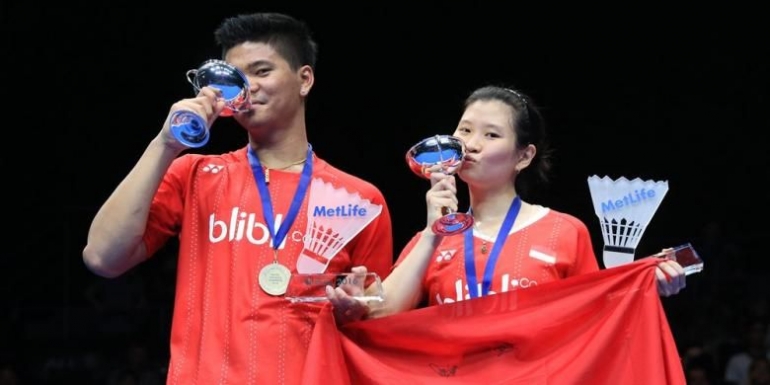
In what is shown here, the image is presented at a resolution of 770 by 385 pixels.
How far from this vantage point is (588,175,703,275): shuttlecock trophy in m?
2.44

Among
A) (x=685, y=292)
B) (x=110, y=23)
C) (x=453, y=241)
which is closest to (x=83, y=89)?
(x=110, y=23)

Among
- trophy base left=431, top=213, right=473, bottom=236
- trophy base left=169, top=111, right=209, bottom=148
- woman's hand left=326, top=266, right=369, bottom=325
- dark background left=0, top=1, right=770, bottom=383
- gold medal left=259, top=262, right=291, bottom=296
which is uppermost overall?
dark background left=0, top=1, right=770, bottom=383

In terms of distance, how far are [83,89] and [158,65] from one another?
17.8 inches

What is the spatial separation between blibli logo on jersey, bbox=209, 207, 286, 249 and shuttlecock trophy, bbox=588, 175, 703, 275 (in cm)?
68

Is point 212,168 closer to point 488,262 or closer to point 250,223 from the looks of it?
point 250,223

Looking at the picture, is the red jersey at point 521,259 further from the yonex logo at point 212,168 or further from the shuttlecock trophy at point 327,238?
the yonex logo at point 212,168

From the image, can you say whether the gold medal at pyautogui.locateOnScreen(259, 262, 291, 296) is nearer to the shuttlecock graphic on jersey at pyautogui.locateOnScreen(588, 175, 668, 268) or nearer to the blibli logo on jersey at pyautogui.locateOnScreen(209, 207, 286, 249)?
the blibli logo on jersey at pyautogui.locateOnScreen(209, 207, 286, 249)

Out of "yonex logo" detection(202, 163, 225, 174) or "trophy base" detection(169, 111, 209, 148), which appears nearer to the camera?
"trophy base" detection(169, 111, 209, 148)

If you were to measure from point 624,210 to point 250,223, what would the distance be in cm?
77

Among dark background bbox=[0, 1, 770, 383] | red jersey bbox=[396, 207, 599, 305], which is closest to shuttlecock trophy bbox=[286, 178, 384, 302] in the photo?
red jersey bbox=[396, 207, 599, 305]

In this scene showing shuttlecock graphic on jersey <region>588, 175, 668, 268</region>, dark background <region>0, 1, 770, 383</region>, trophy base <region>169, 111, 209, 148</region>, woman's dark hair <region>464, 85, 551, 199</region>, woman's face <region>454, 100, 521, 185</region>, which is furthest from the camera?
dark background <region>0, 1, 770, 383</region>

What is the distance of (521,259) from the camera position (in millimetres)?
2508

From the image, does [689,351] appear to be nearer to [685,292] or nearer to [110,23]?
[685,292]

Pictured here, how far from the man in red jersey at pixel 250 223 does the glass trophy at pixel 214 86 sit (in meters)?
0.02
